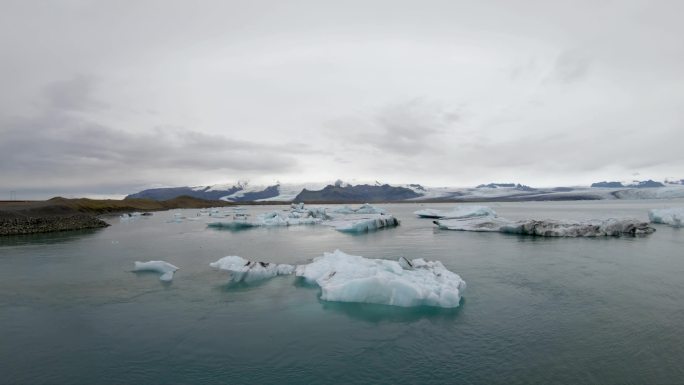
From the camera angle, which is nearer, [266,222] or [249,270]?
[249,270]

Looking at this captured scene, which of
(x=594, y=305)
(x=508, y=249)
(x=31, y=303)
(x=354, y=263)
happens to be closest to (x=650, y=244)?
(x=508, y=249)

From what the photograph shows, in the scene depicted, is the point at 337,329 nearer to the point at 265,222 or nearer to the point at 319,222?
the point at 265,222

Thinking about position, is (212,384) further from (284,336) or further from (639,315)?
(639,315)

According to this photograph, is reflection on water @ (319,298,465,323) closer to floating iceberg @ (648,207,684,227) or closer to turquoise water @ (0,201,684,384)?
turquoise water @ (0,201,684,384)

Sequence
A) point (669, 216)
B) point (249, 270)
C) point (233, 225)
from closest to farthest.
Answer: point (249, 270) → point (669, 216) → point (233, 225)

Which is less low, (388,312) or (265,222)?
A: (265,222)

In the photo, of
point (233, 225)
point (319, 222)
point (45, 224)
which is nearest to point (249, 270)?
point (233, 225)
